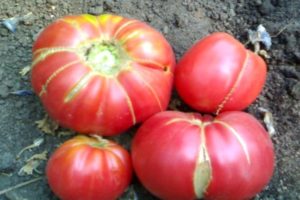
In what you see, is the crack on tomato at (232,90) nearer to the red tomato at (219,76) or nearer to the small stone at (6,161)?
the red tomato at (219,76)

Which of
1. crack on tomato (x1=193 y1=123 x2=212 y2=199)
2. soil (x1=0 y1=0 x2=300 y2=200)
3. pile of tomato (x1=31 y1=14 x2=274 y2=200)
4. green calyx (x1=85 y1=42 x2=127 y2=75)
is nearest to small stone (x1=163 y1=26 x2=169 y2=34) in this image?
soil (x1=0 y1=0 x2=300 y2=200)

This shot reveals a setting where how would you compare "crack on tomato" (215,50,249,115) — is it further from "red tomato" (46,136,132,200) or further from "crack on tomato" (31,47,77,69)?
"crack on tomato" (31,47,77,69)

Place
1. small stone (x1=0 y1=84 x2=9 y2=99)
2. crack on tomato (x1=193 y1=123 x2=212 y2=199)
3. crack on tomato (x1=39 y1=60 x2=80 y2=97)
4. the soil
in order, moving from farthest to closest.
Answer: small stone (x1=0 y1=84 x2=9 y2=99)
the soil
crack on tomato (x1=39 y1=60 x2=80 y2=97)
crack on tomato (x1=193 y1=123 x2=212 y2=199)

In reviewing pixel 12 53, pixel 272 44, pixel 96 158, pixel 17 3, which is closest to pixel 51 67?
pixel 96 158

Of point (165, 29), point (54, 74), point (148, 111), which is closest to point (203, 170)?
point (148, 111)

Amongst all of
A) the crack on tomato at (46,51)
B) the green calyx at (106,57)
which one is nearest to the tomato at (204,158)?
the green calyx at (106,57)

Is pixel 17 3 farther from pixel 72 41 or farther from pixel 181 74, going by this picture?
pixel 181 74

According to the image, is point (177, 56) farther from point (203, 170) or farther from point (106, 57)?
point (203, 170)
